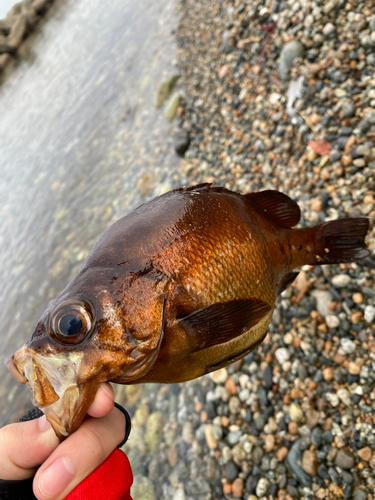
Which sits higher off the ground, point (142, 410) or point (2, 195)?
point (2, 195)

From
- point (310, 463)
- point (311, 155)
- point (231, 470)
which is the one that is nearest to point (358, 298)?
point (310, 463)

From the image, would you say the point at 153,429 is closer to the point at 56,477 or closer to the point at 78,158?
the point at 56,477

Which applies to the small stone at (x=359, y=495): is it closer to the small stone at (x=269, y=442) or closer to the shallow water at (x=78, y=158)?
the small stone at (x=269, y=442)

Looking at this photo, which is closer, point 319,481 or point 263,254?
point 263,254

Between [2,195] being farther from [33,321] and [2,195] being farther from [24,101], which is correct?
[24,101]

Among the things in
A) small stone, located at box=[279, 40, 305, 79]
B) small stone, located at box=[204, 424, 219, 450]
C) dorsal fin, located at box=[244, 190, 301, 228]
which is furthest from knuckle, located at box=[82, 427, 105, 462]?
small stone, located at box=[279, 40, 305, 79]

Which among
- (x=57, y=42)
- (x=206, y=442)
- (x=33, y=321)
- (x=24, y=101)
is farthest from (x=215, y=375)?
(x=57, y=42)

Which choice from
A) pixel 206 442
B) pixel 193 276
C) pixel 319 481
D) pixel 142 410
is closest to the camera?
pixel 193 276
